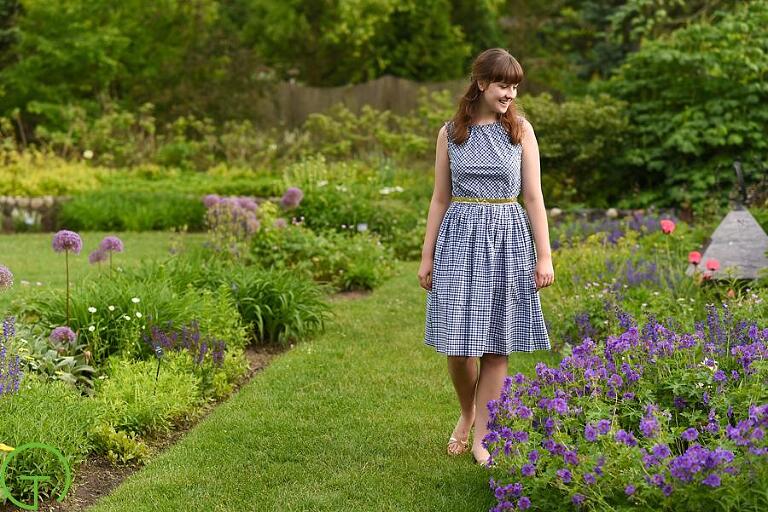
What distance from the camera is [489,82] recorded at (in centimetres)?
407

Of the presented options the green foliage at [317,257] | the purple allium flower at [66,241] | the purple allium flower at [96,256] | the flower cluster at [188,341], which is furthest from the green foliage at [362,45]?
the purple allium flower at [66,241]

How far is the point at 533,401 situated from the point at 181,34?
15489 millimetres

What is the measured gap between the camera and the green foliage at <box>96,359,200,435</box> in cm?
457

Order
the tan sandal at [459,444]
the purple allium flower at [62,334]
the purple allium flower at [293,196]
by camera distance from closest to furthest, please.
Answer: the tan sandal at [459,444], the purple allium flower at [62,334], the purple allium flower at [293,196]

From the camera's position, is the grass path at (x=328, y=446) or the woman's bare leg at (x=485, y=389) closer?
the grass path at (x=328, y=446)

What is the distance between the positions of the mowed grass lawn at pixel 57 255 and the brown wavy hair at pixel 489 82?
13.5 ft

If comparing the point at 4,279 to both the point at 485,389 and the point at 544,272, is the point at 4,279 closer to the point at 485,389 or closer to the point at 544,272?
the point at 485,389

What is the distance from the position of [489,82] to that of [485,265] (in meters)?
0.75

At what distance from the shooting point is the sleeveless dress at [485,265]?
162 inches

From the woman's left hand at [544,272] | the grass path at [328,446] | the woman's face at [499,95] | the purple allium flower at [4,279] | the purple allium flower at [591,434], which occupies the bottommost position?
the grass path at [328,446]

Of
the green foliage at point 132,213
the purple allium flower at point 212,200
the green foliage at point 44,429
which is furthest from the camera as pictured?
the green foliage at point 132,213

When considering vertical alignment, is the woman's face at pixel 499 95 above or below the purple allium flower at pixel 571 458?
above

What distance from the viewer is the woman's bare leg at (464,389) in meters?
4.27

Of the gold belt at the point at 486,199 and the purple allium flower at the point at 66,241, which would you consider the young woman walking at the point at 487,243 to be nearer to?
the gold belt at the point at 486,199
